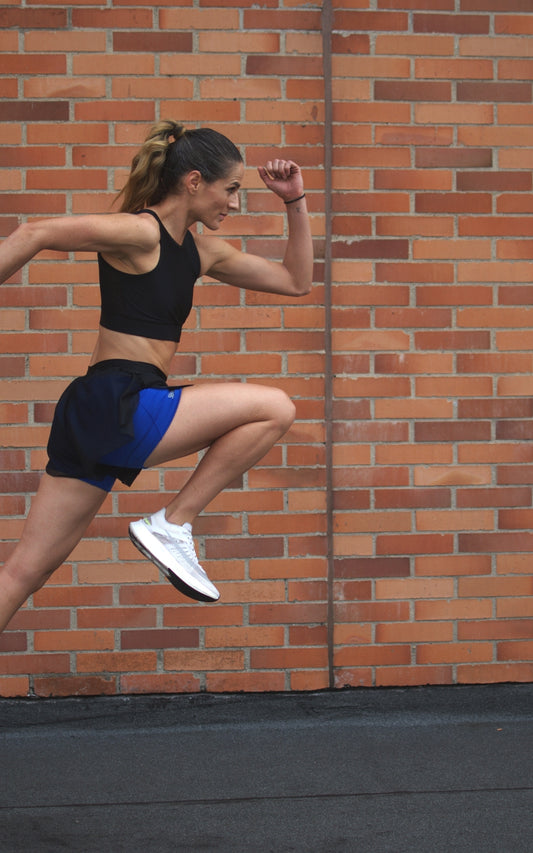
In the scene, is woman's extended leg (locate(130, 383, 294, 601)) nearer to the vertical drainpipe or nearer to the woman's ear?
the woman's ear

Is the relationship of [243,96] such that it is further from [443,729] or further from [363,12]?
[443,729]

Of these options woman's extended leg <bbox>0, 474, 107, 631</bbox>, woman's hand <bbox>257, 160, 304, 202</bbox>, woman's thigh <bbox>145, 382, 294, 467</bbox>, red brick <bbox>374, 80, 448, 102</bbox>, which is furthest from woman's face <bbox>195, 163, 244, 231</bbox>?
red brick <bbox>374, 80, 448, 102</bbox>

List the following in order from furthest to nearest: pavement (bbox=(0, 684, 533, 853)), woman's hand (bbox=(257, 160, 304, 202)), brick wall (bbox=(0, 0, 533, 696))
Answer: brick wall (bbox=(0, 0, 533, 696))
woman's hand (bbox=(257, 160, 304, 202))
pavement (bbox=(0, 684, 533, 853))

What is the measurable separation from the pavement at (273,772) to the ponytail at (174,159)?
1.90 metres

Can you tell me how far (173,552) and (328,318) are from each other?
5.46 feet

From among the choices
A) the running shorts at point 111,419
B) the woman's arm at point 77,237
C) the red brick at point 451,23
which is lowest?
the running shorts at point 111,419

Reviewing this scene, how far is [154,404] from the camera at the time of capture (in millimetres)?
2914

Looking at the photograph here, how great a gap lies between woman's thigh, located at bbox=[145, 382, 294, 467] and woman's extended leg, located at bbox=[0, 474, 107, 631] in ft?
0.78

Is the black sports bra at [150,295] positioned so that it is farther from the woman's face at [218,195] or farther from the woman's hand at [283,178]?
the woman's hand at [283,178]

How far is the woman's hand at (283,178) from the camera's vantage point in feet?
10.3

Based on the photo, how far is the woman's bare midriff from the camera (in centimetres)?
300

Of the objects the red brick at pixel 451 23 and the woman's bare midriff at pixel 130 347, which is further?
the red brick at pixel 451 23

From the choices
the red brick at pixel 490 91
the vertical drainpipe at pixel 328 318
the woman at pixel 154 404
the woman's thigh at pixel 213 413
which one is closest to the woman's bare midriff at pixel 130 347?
the woman at pixel 154 404

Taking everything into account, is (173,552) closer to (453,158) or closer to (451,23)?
(453,158)
